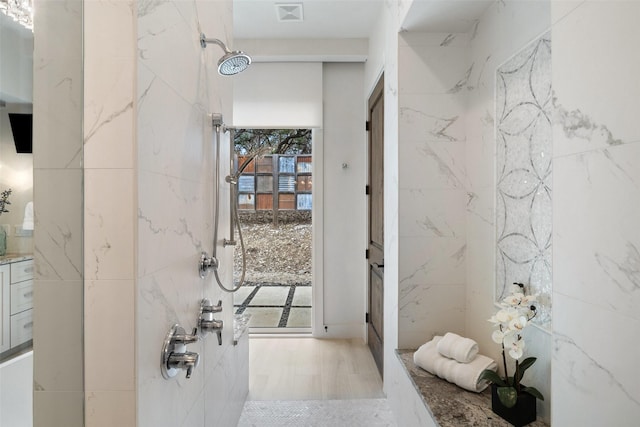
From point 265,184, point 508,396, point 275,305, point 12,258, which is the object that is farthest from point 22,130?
point 265,184

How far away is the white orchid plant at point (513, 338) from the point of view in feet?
4.02

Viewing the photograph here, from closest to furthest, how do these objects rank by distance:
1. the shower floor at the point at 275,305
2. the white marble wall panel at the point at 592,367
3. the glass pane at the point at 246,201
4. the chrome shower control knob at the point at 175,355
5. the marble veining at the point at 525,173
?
the white marble wall panel at the point at 592,367, the chrome shower control knob at the point at 175,355, the marble veining at the point at 525,173, the shower floor at the point at 275,305, the glass pane at the point at 246,201

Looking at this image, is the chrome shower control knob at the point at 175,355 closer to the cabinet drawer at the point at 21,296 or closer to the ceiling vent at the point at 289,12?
the cabinet drawer at the point at 21,296

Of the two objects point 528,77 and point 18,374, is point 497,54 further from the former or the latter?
point 18,374

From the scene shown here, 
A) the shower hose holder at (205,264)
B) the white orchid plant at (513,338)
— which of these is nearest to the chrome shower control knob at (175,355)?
the shower hose holder at (205,264)

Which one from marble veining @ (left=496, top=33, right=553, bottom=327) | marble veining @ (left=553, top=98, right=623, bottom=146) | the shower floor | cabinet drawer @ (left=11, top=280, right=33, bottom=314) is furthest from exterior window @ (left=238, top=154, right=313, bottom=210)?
cabinet drawer @ (left=11, top=280, right=33, bottom=314)

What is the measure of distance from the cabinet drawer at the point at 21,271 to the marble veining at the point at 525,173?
5.29ft

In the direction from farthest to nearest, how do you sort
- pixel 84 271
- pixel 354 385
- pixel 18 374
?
pixel 354 385 < pixel 84 271 < pixel 18 374

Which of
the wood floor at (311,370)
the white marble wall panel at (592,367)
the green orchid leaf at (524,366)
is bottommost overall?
the wood floor at (311,370)

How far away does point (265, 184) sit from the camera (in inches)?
208

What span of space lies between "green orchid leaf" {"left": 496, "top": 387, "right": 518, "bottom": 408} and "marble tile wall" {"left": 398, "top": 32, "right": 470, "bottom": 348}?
659 millimetres

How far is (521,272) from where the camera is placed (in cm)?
150

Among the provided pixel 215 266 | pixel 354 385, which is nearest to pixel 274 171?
pixel 354 385

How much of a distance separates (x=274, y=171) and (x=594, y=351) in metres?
4.76
